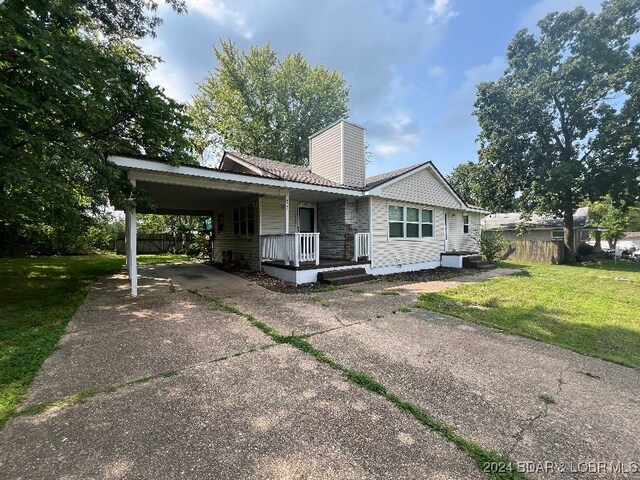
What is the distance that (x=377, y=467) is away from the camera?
186 centimetres

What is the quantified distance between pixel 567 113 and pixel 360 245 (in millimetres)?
16868

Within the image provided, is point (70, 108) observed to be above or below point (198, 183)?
above

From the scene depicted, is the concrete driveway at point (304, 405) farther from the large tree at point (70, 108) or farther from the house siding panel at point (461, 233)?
the house siding panel at point (461, 233)

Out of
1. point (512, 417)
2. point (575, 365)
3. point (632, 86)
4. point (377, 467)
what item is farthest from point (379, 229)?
point (632, 86)

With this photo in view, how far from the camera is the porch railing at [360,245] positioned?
1009cm

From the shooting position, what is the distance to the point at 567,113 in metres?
17.1

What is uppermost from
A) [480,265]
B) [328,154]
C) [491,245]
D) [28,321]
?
[328,154]

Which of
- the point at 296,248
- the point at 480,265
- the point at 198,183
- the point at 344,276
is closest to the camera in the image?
the point at 198,183

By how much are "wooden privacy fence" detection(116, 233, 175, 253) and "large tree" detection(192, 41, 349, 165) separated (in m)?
8.13

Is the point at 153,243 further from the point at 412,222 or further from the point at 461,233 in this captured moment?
the point at 461,233

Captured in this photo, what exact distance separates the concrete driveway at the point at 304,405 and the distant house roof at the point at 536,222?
847 inches

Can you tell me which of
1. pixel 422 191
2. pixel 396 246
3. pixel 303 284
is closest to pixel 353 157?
pixel 422 191

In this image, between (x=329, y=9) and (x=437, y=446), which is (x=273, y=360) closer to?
(x=437, y=446)

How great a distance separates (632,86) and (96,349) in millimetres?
24798
